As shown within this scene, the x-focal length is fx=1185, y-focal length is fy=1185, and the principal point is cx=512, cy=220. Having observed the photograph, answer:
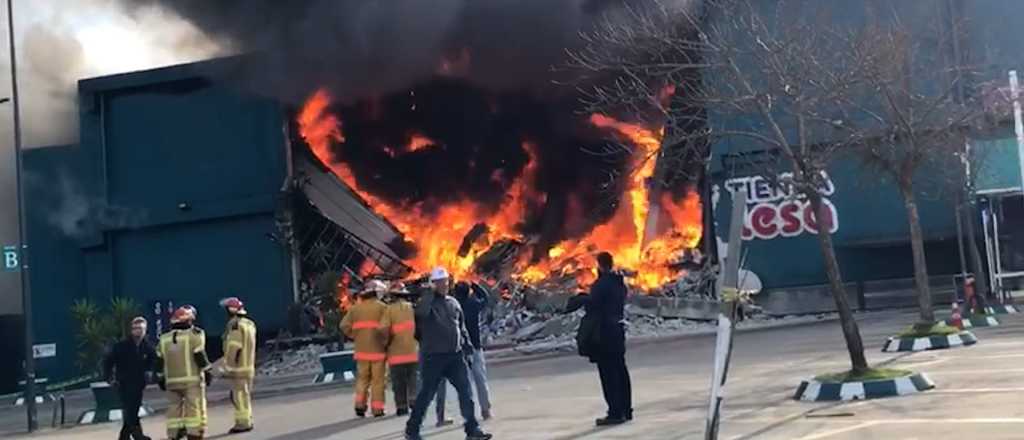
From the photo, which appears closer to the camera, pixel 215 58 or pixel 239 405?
pixel 239 405

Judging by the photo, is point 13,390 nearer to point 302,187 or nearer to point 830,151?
point 302,187

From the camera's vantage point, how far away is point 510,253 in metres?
27.7

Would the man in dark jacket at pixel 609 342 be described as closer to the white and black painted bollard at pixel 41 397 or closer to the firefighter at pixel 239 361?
the firefighter at pixel 239 361

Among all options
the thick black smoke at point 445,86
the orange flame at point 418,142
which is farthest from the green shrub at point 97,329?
the orange flame at point 418,142

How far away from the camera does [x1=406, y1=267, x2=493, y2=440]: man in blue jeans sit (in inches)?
365

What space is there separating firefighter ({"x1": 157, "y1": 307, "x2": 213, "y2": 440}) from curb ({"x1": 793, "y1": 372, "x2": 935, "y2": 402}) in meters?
5.45

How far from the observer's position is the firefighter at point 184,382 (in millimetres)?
10688

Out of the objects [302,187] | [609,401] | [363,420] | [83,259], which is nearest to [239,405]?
[363,420]

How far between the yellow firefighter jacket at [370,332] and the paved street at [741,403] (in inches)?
27.5

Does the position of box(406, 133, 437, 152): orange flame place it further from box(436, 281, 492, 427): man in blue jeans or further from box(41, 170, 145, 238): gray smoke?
box(436, 281, 492, 427): man in blue jeans

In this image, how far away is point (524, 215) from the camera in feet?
94.3

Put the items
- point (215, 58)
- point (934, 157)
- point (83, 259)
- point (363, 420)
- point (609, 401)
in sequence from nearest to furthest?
1. point (609, 401)
2. point (363, 420)
3. point (934, 157)
4. point (215, 58)
5. point (83, 259)

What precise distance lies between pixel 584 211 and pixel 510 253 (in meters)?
2.11

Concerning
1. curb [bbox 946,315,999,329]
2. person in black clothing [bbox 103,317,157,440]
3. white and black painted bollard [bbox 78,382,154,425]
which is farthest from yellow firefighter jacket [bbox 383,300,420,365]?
curb [bbox 946,315,999,329]
